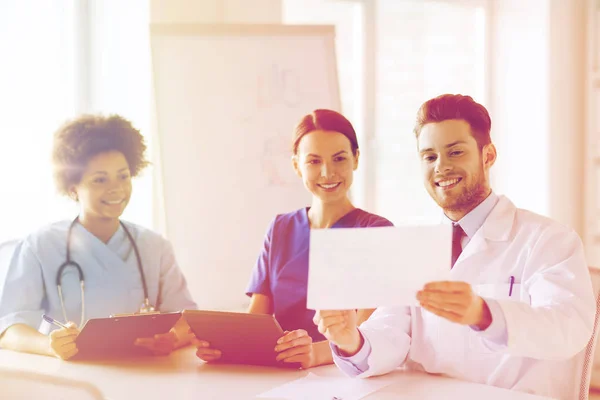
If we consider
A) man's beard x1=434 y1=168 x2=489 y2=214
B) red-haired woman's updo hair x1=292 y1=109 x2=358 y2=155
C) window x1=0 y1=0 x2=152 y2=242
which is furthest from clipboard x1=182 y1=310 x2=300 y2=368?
window x1=0 y1=0 x2=152 y2=242

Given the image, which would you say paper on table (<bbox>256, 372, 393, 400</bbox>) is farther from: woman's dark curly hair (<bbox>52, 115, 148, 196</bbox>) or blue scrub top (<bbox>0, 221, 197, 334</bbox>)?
woman's dark curly hair (<bbox>52, 115, 148, 196</bbox>)

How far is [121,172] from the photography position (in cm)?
201

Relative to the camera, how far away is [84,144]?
1991mm

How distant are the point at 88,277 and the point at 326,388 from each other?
0.86 meters

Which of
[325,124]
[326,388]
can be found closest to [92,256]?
[325,124]

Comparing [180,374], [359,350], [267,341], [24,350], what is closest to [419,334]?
[359,350]

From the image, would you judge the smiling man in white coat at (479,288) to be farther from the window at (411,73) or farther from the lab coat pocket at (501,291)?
the window at (411,73)

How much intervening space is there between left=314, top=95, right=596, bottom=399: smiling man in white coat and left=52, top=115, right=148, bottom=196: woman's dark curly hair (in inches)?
37.2

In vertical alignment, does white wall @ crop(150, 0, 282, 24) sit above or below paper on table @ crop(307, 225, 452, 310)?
above

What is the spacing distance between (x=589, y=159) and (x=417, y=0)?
1.35 m

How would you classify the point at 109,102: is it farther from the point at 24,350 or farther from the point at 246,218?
the point at 24,350

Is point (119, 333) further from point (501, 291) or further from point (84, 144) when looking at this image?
point (501, 291)

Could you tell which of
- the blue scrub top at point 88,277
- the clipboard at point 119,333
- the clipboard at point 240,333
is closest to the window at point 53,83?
the blue scrub top at point 88,277

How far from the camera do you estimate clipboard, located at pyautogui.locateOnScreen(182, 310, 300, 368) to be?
1.47m
